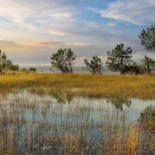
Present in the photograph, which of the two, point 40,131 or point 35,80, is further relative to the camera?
point 35,80

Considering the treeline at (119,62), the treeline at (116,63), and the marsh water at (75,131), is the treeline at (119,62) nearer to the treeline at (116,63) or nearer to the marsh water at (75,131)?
the treeline at (116,63)

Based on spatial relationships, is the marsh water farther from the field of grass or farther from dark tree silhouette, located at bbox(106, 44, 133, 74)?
dark tree silhouette, located at bbox(106, 44, 133, 74)

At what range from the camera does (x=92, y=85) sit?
33562 mm

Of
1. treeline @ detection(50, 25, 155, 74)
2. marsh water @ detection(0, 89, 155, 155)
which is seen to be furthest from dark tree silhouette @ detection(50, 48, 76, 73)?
marsh water @ detection(0, 89, 155, 155)

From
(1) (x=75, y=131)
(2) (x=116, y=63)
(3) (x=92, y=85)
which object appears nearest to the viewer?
(1) (x=75, y=131)

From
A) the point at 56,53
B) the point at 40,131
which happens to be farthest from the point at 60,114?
the point at 56,53

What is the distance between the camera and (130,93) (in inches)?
1000

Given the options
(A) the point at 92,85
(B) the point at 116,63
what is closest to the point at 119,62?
(B) the point at 116,63

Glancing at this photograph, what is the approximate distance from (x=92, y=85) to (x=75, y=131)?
23543 mm

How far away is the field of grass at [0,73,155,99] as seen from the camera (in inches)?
998

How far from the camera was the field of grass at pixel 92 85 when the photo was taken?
2536 cm

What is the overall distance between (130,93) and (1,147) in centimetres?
1847

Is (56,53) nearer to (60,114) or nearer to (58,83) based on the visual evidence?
(58,83)

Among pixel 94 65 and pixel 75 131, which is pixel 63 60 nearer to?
pixel 94 65
